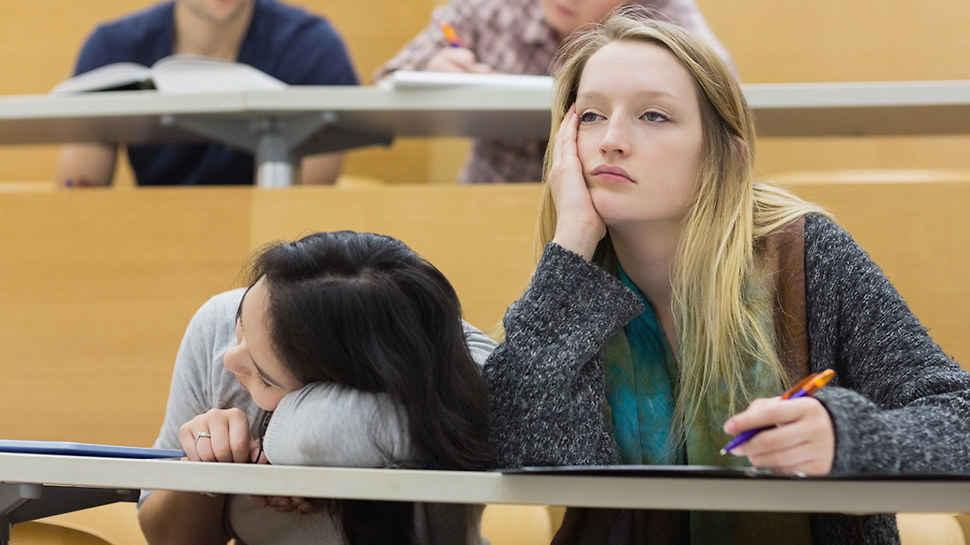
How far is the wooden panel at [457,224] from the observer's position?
145cm

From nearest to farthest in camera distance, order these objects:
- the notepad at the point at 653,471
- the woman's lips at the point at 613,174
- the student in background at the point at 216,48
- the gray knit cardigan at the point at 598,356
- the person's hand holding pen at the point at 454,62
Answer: the notepad at the point at 653,471 < the gray knit cardigan at the point at 598,356 < the woman's lips at the point at 613,174 < the person's hand holding pen at the point at 454,62 < the student in background at the point at 216,48

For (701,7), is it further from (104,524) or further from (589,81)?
(104,524)

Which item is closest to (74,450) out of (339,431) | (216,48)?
(339,431)

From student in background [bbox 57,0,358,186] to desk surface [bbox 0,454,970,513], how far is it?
1354mm

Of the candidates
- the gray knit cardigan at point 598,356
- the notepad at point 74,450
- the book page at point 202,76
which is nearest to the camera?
the notepad at point 74,450

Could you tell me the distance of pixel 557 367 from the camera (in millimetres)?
912

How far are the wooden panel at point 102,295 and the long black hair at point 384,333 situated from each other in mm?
618

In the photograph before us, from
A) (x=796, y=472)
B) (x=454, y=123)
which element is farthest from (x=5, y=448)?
(x=454, y=123)

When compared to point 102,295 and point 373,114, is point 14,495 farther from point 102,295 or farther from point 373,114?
point 373,114

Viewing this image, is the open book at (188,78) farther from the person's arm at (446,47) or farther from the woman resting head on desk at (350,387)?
the woman resting head on desk at (350,387)

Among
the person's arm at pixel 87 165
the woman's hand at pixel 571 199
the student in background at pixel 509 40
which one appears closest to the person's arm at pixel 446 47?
the student in background at pixel 509 40

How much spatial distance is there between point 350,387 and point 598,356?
0.80 feet

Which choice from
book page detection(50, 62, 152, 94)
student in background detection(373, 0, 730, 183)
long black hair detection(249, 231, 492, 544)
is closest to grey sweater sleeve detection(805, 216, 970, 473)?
long black hair detection(249, 231, 492, 544)

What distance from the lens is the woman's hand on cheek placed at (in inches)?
35.3
